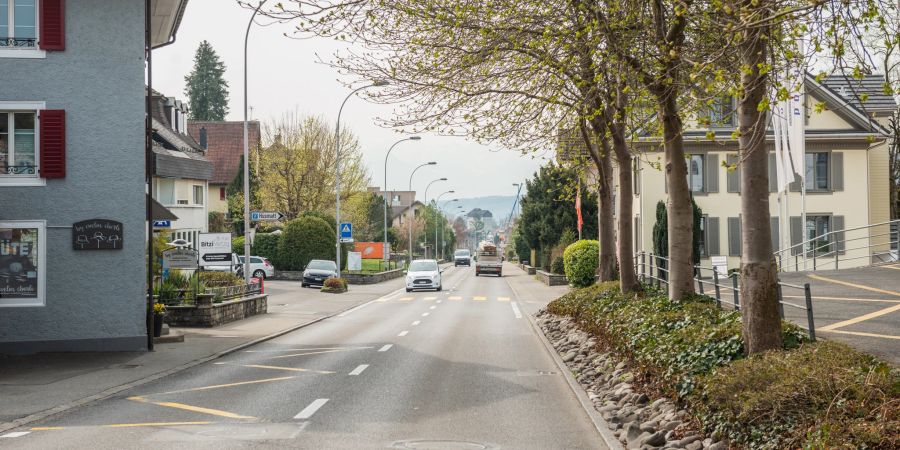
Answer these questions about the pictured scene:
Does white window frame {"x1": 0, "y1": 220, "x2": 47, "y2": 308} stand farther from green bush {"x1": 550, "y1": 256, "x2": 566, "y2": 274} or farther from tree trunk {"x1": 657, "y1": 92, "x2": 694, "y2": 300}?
green bush {"x1": 550, "y1": 256, "x2": 566, "y2": 274}

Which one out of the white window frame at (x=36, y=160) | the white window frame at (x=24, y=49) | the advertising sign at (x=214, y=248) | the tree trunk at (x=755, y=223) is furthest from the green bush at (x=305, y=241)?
the tree trunk at (x=755, y=223)

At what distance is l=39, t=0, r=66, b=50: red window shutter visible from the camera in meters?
17.5

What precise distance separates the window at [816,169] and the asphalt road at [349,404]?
26690mm

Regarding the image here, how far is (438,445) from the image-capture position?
8602 millimetres

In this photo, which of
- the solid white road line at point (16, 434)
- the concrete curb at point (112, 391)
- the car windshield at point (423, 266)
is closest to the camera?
the solid white road line at point (16, 434)

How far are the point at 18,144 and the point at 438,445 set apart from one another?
1284 cm

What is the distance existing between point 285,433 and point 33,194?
11014 mm

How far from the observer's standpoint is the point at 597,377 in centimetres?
1310

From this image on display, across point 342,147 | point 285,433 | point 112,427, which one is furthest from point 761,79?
point 342,147

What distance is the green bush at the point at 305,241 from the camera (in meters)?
55.5

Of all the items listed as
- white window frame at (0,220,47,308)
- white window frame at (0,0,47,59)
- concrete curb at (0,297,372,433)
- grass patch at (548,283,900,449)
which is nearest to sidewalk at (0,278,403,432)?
concrete curb at (0,297,372,433)

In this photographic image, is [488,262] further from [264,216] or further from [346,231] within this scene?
[264,216]

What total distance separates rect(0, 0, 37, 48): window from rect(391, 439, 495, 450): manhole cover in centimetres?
1315

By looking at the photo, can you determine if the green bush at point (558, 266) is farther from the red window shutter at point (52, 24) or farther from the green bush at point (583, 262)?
the red window shutter at point (52, 24)
